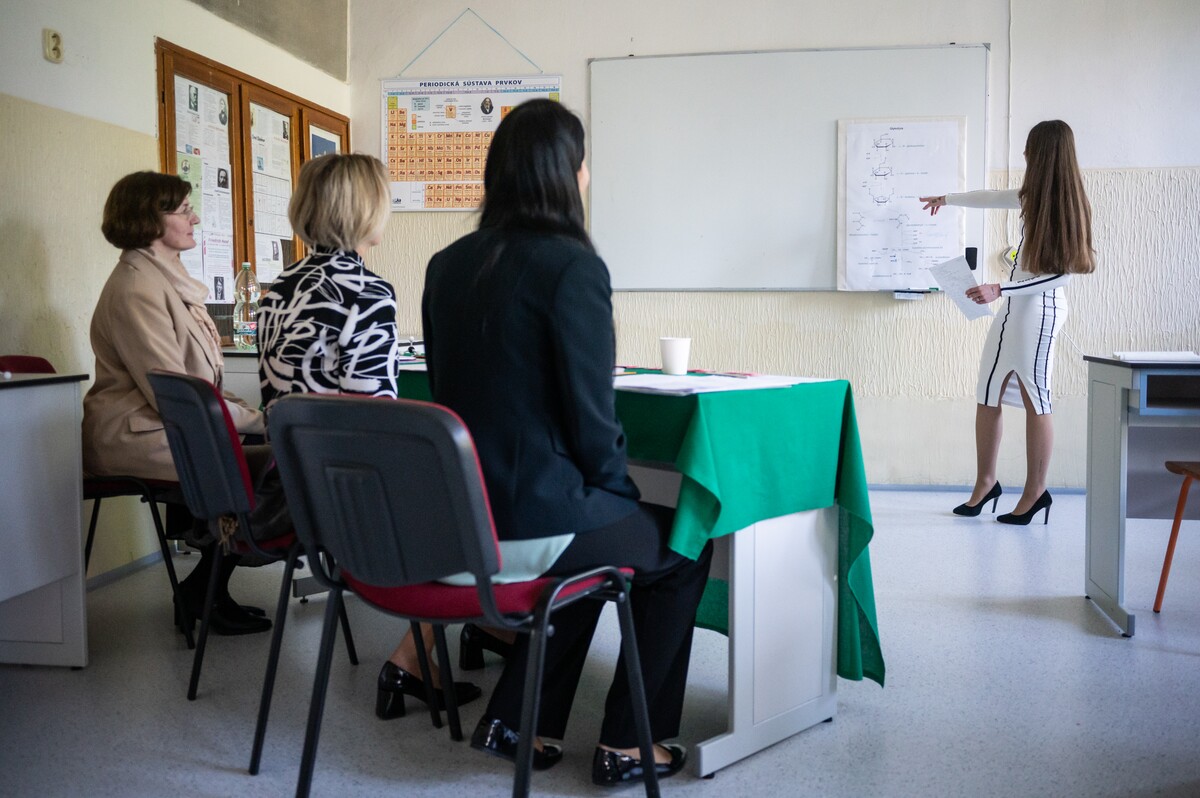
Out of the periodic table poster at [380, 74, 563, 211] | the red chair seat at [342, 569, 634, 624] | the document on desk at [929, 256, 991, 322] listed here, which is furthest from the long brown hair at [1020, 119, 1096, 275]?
the red chair seat at [342, 569, 634, 624]

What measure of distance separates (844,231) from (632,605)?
3369mm

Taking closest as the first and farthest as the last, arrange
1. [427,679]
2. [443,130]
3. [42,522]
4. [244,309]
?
[427,679], [42,522], [244,309], [443,130]

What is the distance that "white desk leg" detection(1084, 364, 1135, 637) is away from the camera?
9.00 ft

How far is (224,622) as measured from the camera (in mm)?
2758

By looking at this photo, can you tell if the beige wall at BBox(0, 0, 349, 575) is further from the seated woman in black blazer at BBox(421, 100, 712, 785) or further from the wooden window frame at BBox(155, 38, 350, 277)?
the seated woman in black blazer at BBox(421, 100, 712, 785)

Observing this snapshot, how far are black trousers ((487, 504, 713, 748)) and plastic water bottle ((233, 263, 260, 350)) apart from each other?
2300 mm

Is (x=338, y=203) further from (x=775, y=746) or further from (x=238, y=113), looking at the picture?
(x=238, y=113)

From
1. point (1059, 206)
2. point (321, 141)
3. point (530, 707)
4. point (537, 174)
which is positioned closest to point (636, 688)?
point (530, 707)

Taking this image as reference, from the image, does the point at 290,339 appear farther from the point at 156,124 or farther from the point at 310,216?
the point at 156,124

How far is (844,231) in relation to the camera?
486 cm

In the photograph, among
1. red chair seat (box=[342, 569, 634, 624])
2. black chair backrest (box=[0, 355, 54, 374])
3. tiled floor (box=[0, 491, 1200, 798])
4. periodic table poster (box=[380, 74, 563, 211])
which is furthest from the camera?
periodic table poster (box=[380, 74, 563, 211])

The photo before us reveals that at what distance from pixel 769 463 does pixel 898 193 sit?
10.9ft

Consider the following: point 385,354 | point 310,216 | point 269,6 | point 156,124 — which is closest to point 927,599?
point 385,354

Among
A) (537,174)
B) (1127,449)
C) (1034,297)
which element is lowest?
(1127,449)
